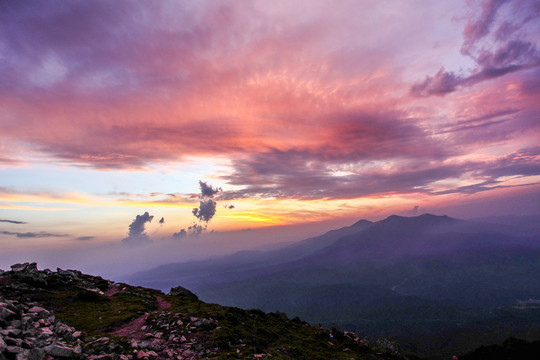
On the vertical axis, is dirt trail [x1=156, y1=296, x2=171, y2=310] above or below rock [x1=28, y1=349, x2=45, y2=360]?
below

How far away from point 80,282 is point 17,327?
28.2m

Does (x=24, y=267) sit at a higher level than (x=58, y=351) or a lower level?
higher

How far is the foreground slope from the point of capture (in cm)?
1736

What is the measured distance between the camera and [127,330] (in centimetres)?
2556

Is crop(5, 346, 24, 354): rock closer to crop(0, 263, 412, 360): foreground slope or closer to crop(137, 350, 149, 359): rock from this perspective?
crop(0, 263, 412, 360): foreground slope

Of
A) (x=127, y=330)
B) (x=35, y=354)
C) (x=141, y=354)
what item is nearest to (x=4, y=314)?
(x=35, y=354)

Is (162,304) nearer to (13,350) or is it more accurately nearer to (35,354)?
(35,354)

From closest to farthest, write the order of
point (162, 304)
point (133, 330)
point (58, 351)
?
point (58, 351), point (133, 330), point (162, 304)

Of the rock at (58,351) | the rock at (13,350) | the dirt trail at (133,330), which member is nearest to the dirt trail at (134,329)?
the dirt trail at (133,330)

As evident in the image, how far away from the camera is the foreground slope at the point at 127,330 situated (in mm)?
17359

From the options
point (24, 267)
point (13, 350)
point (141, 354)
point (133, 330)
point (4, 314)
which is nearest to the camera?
point (13, 350)

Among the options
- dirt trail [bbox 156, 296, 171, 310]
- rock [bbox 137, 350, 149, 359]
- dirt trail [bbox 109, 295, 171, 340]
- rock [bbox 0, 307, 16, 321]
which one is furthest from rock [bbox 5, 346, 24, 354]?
dirt trail [bbox 156, 296, 171, 310]

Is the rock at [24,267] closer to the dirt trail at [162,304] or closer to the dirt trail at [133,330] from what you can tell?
the dirt trail at [162,304]

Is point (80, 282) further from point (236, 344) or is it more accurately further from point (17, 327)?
point (236, 344)
